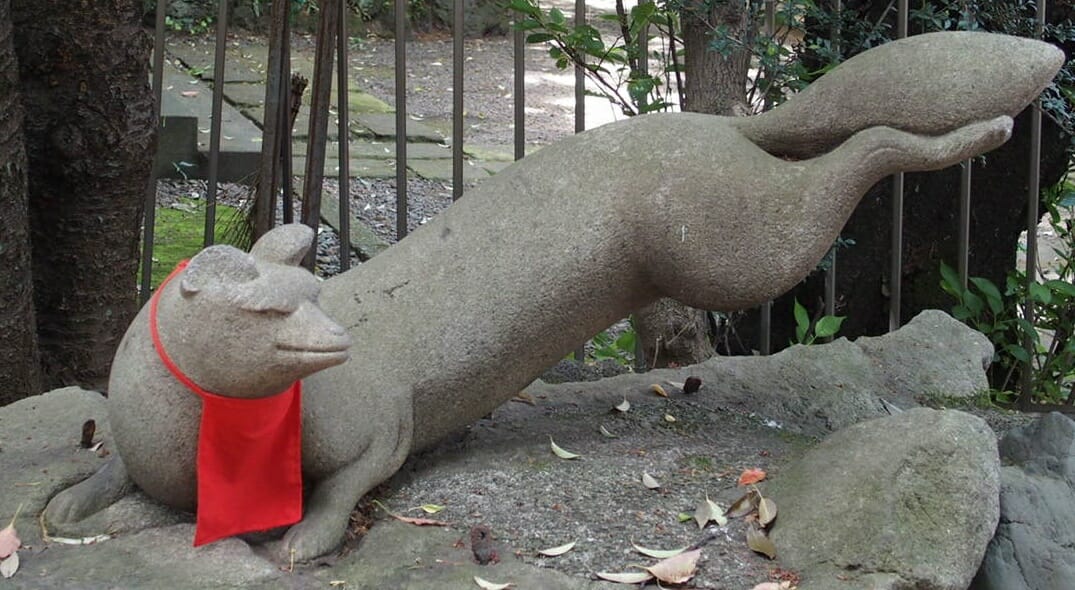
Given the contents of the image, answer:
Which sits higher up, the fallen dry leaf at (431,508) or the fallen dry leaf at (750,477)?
the fallen dry leaf at (750,477)

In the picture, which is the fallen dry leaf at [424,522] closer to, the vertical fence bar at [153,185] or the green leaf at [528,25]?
the green leaf at [528,25]

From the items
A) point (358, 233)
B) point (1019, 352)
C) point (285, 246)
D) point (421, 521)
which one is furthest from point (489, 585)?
point (358, 233)

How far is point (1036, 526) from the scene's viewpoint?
7.47ft

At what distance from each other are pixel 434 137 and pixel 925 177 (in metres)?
3.53

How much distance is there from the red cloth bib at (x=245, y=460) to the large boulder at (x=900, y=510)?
2.71 feet

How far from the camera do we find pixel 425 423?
2.41m

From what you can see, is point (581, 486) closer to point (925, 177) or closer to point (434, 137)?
point (925, 177)

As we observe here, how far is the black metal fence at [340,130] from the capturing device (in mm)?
3303

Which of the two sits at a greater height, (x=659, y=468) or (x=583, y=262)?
(x=583, y=262)

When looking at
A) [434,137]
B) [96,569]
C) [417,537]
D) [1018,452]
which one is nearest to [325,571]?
[417,537]

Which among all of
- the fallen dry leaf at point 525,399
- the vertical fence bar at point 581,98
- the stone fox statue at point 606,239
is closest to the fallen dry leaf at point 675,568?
the stone fox statue at point 606,239

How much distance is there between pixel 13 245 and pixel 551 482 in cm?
139

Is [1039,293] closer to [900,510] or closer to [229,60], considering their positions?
[900,510]

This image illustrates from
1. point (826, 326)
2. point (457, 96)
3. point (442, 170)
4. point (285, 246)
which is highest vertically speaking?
point (457, 96)
